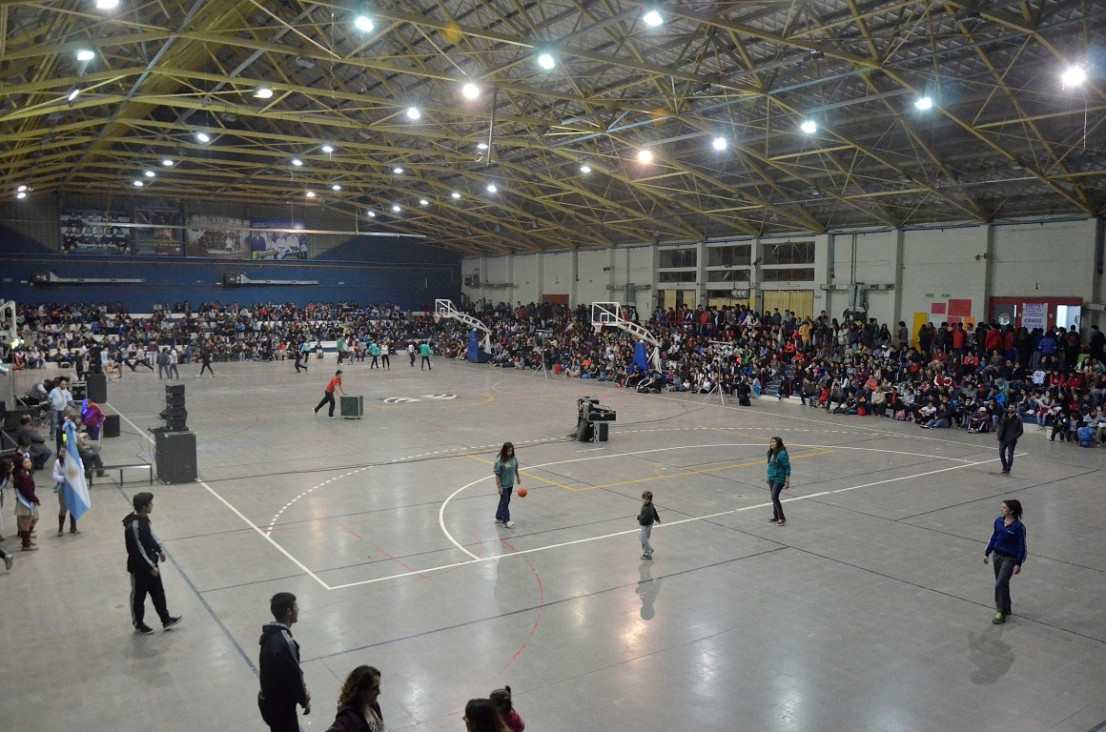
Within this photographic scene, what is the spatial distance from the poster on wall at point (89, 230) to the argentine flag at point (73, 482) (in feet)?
138

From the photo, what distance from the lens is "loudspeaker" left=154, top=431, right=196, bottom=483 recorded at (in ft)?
51.8

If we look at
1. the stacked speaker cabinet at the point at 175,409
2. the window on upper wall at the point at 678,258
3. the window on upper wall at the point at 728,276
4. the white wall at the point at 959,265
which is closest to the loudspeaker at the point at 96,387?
the stacked speaker cabinet at the point at 175,409

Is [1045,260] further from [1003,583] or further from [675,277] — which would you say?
[1003,583]

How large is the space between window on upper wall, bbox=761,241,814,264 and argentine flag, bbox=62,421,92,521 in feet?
111

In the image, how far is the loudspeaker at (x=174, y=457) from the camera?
1579cm

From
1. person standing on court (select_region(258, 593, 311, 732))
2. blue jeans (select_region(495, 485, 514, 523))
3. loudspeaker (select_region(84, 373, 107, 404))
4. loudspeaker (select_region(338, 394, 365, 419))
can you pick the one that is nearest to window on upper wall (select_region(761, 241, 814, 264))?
loudspeaker (select_region(338, 394, 365, 419))

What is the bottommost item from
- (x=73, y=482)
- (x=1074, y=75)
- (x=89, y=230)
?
(x=73, y=482)

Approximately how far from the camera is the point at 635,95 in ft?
85.1

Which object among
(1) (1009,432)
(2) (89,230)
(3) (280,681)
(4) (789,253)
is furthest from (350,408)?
(2) (89,230)

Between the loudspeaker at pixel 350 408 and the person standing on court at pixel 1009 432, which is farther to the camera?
the loudspeaker at pixel 350 408

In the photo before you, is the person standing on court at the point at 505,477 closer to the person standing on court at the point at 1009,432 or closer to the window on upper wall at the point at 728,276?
the person standing on court at the point at 1009,432

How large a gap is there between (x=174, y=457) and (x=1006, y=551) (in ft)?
47.9

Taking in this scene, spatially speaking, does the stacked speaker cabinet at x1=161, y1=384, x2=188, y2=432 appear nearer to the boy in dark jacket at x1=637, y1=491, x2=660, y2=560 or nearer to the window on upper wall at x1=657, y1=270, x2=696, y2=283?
the boy in dark jacket at x1=637, y1=491, x2=660, y2=560

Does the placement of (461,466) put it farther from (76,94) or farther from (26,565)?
(76,94)
